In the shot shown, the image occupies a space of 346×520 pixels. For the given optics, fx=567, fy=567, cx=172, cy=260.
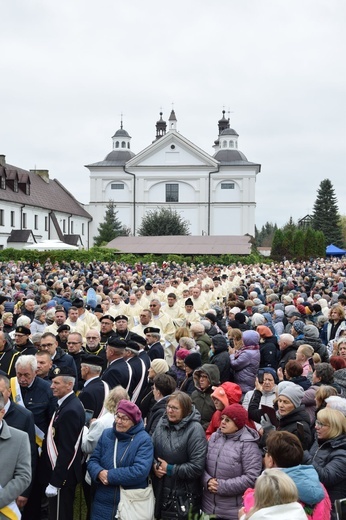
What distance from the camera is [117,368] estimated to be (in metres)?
6.81

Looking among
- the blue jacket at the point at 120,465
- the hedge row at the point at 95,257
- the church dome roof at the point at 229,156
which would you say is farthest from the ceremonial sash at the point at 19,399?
the church dome roof at the point at 229,156

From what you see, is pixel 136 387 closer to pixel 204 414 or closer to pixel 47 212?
pixel 204 414

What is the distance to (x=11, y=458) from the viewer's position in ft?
14.3

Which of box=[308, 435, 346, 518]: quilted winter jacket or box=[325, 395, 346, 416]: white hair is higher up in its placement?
box=[325, 395, 346, 416]: white hair

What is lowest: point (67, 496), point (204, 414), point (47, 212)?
point (67, 496)

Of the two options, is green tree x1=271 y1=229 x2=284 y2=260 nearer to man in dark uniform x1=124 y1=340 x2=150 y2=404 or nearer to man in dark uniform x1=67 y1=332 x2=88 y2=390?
man in dark uniform x1=67 y1=332 x2=88 y2=390

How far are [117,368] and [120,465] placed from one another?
2.01m

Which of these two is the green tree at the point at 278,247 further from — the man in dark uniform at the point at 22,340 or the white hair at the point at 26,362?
the white hair at the point at 26,362

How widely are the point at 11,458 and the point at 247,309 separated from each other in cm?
941

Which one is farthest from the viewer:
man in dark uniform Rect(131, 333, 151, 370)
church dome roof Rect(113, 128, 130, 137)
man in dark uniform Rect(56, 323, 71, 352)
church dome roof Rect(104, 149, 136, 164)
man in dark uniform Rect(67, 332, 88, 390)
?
church dome roof Rect(113, 128, 130, 137)

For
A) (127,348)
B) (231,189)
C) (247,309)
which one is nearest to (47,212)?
(231,189)

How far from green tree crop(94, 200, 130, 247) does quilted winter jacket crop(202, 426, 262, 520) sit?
5939 cm

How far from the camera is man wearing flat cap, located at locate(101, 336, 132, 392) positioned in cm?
673

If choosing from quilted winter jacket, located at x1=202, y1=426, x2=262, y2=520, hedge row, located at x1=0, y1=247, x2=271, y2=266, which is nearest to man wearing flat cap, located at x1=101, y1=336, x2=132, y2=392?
quilted winter jacket, located at x1=202, y1=426, x2=262, y2=520
